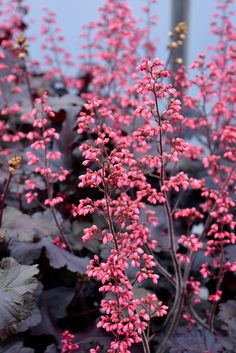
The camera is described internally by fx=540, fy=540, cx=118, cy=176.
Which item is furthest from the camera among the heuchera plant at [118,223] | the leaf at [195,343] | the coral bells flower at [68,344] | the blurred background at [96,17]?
the blurred background at [96,17]

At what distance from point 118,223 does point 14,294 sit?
1.69ft

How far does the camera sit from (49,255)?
51.9 inches

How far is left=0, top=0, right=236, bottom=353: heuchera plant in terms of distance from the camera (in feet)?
3.32

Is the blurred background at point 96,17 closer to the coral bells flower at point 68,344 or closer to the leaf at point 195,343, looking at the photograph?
the leaf at point 195,343

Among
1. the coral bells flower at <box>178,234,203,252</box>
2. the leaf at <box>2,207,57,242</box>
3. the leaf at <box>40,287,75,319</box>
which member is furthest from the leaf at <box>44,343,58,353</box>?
the coral bells flower at <box>178,234,203,252</box>

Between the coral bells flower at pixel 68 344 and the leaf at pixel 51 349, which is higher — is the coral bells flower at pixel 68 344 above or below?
above

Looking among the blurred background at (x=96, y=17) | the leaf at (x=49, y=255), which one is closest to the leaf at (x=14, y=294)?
the leaf at (x=49, y=255)

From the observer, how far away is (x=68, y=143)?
5.68 feet

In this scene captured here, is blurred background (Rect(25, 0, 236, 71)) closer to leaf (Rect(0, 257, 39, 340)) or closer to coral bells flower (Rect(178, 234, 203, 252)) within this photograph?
coral bells flower (Rect(178, 234, 203, 252))

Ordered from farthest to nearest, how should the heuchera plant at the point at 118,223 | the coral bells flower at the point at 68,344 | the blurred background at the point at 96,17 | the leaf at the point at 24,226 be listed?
the blurred background at the point at 96,17
the leaf at the point at 24,226
the coral bells flower at the point at 68,344
the heuchera plant at the point at 118,223

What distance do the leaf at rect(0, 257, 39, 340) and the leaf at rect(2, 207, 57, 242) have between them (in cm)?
19

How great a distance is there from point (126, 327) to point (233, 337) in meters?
0.46

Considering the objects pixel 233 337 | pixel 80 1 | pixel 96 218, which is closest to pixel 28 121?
pixel 96 218

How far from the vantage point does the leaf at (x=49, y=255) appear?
51.4 inches
